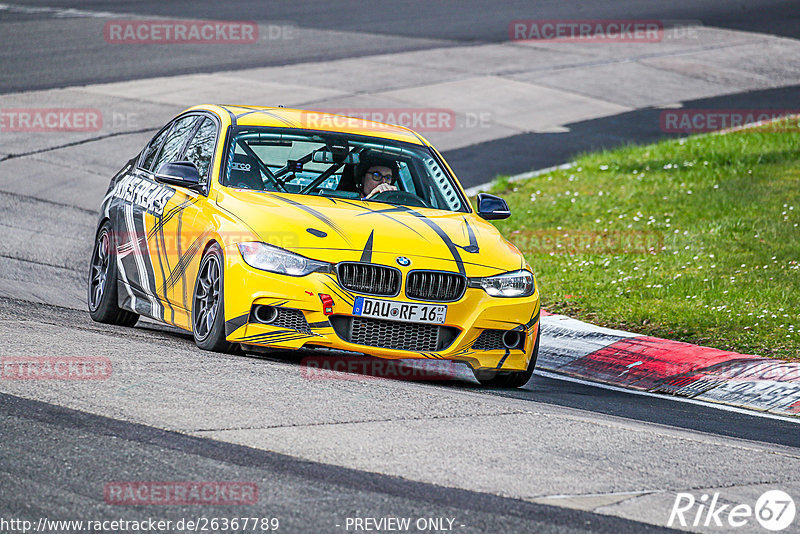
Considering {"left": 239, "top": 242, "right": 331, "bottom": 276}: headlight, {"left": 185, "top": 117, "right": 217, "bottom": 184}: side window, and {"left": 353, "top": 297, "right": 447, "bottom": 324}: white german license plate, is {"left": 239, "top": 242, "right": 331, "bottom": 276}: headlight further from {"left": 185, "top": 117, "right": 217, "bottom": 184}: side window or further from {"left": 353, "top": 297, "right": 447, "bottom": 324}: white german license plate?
{"left": 185, "top": 117, "right": 217, "bottom": 184}: side window

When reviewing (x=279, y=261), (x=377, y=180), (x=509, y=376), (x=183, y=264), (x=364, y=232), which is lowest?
(x=509, y=376)

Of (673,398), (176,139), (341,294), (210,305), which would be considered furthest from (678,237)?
(210,305)

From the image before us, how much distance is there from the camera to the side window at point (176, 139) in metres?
9.31

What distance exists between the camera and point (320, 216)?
7840 millimetres

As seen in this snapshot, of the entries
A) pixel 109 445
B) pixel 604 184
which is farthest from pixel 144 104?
pixel 109 445

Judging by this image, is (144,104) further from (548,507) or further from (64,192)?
(548,507)

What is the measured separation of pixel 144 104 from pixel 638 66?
36.0 ft

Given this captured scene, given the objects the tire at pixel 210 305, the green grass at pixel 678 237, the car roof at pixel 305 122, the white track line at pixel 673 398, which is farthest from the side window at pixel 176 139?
the green grass at pixel 678 237

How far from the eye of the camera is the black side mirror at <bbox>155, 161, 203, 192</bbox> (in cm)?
830

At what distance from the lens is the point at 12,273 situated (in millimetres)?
10797

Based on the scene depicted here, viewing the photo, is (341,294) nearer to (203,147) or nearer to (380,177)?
(380,177)

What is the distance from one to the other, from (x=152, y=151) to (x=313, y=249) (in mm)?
2736

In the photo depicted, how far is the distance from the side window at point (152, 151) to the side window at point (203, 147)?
0.58 meters

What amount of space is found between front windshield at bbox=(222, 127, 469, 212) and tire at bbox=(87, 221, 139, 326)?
1.46 metres
